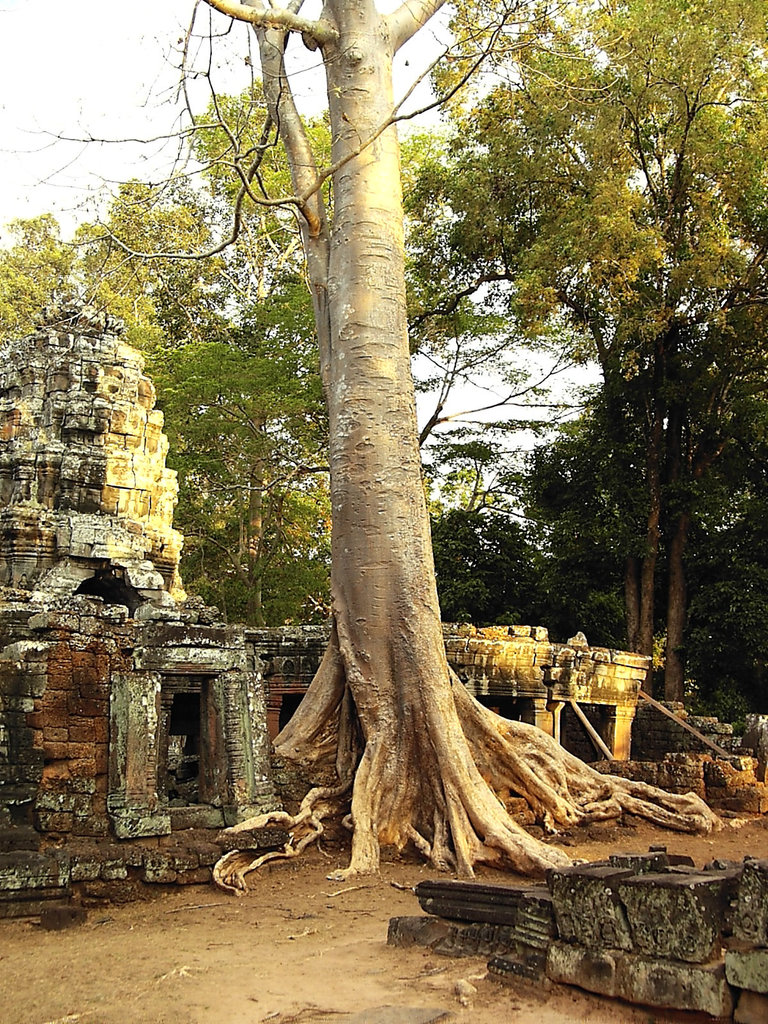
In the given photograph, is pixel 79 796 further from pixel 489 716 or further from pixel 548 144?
pixel 548 144

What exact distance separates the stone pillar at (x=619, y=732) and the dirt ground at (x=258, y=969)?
21.8ft

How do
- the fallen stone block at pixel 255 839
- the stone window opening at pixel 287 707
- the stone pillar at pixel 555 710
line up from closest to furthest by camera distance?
the fallen stone block at pixel 255 839
the stone window opening at pixel 287 707
the stone pillar at pixel 555 710

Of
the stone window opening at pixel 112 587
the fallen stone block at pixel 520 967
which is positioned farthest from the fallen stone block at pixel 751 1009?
the stone window opening at pixel 112 587

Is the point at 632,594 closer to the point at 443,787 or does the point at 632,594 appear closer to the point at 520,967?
the point at 443,787

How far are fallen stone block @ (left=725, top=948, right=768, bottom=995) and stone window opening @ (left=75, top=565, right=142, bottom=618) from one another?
30.6 feet

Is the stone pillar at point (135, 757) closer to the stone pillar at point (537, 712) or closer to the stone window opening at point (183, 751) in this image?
the stone window opening at point (183, 751)

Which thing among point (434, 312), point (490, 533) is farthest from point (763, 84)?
point (490, 533)

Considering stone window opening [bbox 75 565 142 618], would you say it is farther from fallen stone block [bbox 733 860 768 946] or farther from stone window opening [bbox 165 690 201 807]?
fallen stone block [bbox 733 860 768 946]

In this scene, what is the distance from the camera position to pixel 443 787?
7113mm

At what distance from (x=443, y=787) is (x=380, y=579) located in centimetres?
160

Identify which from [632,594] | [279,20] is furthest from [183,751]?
[632,594]

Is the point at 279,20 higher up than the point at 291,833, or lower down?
higher up

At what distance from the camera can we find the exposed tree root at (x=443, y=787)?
22.0 ft

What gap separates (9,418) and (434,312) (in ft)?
26.6
